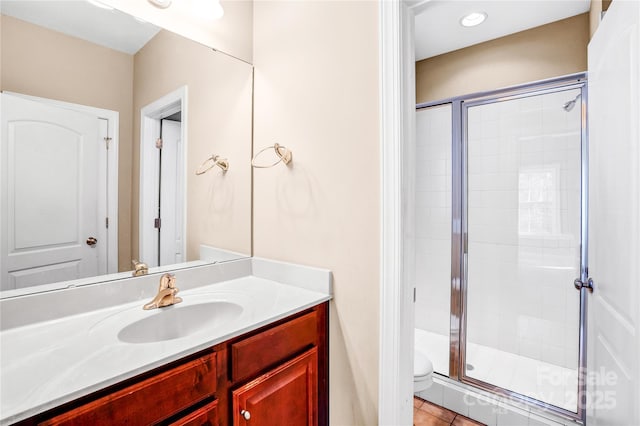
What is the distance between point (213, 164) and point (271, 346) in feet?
2.94

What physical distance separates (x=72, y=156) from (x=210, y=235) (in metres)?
0.60

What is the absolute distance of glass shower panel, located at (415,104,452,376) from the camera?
8.30ft

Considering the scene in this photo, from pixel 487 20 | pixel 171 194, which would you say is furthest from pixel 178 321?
pixel 487 20

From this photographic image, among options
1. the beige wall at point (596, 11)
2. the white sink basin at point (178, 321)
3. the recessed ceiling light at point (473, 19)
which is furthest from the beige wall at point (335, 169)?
the beige wall at point (596, 11)

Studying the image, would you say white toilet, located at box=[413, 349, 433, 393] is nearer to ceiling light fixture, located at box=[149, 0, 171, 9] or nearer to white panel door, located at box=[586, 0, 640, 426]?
white panel door, located at box=[586, 0, 640, 426]

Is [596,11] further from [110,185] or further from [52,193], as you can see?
[52,193]

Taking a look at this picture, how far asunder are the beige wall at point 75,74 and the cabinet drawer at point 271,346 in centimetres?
60

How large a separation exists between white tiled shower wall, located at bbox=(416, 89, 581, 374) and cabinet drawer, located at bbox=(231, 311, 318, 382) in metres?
1.78

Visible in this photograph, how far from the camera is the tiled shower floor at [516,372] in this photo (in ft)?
6.19

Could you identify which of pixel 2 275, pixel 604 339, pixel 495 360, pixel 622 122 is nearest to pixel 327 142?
pixel 622 122

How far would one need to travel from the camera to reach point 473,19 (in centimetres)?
192

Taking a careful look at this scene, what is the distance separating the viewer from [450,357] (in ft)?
7.25

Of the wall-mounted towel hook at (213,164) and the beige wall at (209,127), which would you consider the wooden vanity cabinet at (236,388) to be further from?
the wall-mounted towel hook at (213,164)

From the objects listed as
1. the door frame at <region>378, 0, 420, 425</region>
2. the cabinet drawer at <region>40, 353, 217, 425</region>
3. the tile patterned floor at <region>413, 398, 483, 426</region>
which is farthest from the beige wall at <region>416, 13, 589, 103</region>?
the cabinet drawer at <region>40, 353, 217, 425</region>
